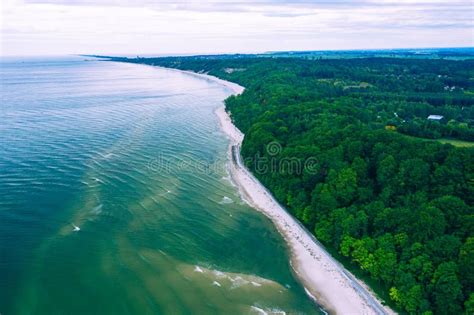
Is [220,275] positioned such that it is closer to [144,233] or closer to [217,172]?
[144,233]

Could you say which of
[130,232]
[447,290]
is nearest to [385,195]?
[447,290]

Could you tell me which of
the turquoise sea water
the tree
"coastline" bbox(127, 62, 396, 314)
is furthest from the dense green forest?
the turquoise sea water

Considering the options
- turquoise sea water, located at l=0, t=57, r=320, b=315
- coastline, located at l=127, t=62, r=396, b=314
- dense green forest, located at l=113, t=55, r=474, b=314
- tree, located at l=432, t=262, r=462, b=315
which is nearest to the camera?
tree, located at l=432, t=262, r=462, b=315

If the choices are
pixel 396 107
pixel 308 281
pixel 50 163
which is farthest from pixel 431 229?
pixel 396 107

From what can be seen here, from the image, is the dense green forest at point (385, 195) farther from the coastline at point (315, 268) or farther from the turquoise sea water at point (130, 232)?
the turquoise sea water at point (130, 232)

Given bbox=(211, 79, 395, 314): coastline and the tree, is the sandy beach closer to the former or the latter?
bbox=(211, 79, 395, 314): coastline

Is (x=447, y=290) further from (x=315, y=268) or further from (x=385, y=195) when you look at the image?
(x=385, y=195)
